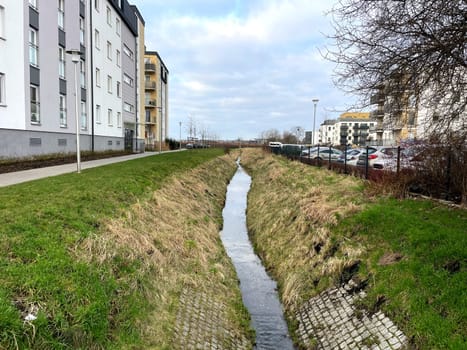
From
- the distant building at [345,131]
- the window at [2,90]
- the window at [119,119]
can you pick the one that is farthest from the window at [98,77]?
the distant building at [345,131]

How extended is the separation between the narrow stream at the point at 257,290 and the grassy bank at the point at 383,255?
→ 29 cm

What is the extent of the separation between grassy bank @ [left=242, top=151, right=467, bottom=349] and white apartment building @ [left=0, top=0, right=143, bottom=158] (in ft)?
34.3

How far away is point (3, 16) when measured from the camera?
1612 centimetres

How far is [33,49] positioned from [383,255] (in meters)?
20.1

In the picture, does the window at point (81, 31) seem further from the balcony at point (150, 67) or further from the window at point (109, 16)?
the balcony at point (150, 67)

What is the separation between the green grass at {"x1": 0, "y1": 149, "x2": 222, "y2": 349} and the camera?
3568 millimetres

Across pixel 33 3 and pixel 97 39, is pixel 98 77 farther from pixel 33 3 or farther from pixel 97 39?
pixel 33 3

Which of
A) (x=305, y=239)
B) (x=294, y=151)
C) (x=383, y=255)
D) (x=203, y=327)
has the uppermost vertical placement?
(x=294, y=151)

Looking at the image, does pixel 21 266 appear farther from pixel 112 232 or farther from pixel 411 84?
pixel 411 84

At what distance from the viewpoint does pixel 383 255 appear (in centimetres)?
606

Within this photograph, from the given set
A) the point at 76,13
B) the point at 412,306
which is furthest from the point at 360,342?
the point at 76,13

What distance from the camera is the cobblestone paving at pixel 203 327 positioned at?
4973 mm

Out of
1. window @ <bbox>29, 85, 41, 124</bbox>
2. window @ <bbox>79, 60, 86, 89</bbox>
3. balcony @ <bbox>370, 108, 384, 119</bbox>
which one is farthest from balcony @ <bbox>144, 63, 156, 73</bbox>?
balcony @ <bbox>370, 108, 384, 119</bbox>

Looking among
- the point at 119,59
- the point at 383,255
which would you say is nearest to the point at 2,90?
the point at 383,255
